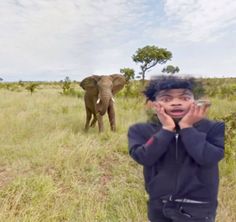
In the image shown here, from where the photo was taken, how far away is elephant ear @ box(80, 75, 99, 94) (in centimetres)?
789

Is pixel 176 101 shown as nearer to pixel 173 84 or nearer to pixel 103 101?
pixel 173 84

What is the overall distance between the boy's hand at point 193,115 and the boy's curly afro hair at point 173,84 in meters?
0.14

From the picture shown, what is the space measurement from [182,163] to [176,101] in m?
0.34

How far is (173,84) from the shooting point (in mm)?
1836

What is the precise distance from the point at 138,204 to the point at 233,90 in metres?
12.9

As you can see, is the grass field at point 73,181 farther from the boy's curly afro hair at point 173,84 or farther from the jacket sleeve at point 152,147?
the boy's curly afro hair at point 173,84

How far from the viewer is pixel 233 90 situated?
15414 millimetres

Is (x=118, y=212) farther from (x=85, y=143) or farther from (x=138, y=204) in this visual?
A: (x=85, y=143)

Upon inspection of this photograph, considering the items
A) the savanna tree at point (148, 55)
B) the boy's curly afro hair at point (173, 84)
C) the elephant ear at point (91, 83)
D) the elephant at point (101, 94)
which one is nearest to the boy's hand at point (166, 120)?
the boy's curly afro hair at point (173, 84)

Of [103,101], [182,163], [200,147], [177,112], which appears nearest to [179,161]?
[182,163]

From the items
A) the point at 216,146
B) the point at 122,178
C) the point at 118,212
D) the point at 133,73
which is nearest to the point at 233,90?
the point at 133,73

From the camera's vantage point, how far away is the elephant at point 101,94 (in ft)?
24.6

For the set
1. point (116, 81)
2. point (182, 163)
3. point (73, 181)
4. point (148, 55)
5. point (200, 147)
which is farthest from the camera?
point (148, 55)

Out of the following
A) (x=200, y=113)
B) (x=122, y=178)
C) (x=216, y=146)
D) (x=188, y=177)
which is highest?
(x=200, y=113)
